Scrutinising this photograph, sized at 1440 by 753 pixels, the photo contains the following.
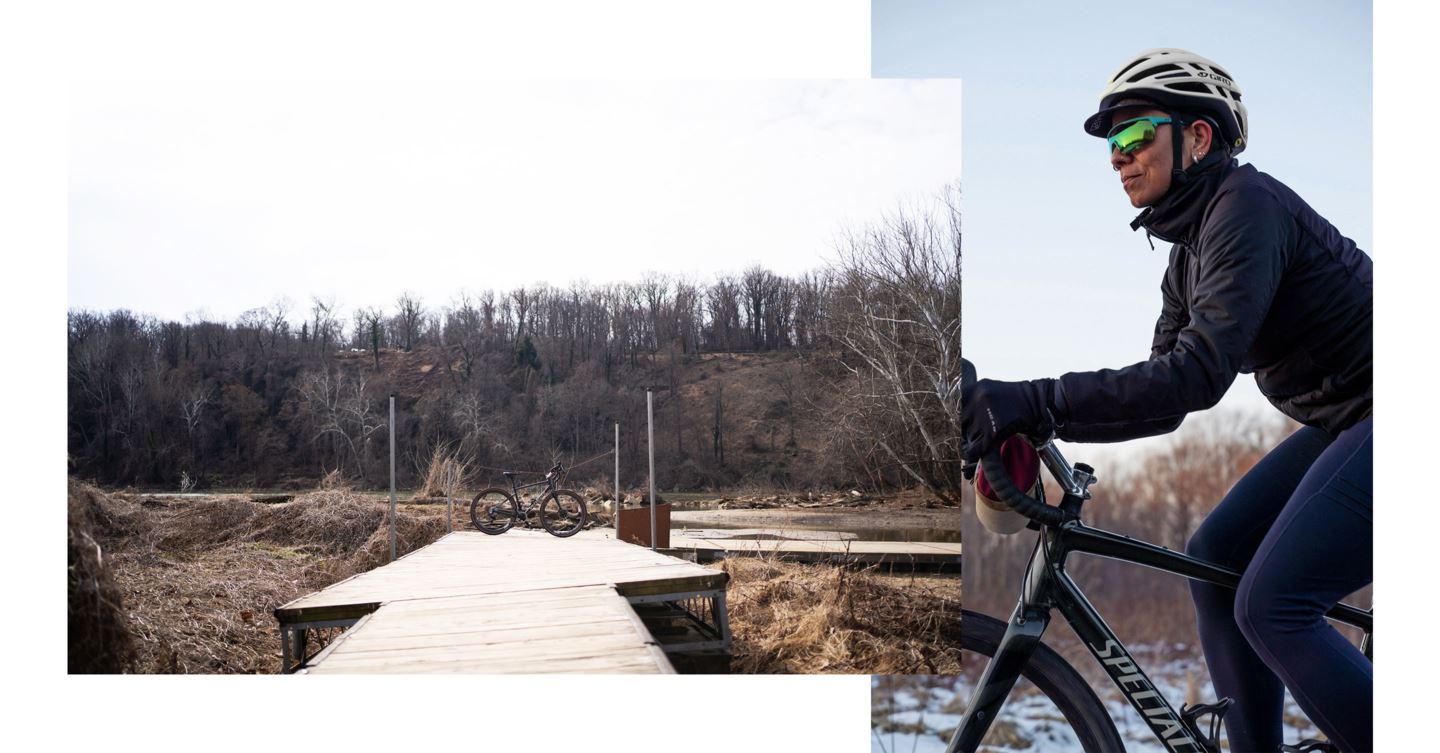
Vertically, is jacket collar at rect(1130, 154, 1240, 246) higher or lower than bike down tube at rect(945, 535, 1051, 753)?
higher

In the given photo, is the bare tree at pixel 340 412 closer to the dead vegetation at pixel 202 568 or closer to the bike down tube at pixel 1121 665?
the dead vegetation at pixel 202 568

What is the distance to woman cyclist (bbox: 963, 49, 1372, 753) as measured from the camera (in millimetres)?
1887

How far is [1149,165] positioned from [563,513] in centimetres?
223

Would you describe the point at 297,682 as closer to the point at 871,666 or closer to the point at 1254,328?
the point at 871,666

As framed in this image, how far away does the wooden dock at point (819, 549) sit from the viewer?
12.0 feet

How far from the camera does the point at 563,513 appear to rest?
3707 mm

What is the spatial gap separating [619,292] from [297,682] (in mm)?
1566

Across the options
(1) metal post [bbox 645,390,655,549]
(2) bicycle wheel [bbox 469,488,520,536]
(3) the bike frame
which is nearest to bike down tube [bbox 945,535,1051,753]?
(3) the bike frame

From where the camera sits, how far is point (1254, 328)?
1.90m

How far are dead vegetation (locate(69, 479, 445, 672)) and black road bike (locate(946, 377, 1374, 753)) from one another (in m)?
2.18

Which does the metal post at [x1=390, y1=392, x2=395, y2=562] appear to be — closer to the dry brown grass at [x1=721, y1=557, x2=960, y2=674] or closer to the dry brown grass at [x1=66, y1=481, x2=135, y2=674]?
the dry brown grass at [x1=66, y1=481, x2=135, y2=674]

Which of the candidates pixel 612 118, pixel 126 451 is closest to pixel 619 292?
pixel 612 118

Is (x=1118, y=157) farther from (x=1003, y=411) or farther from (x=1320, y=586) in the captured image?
(x=1320, y=586)

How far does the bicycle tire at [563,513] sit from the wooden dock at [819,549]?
0.33m
